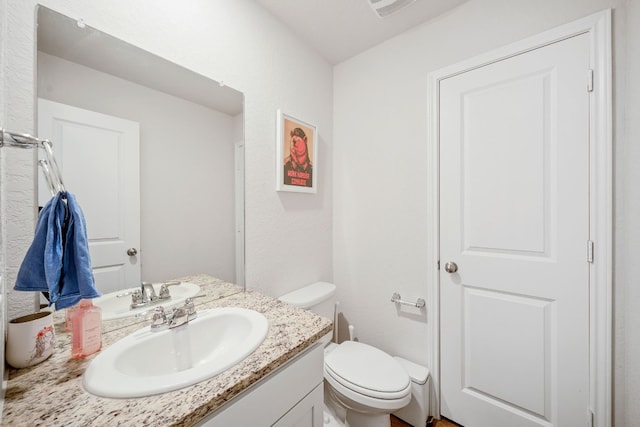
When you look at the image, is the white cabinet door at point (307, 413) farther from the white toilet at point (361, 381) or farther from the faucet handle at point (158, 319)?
the faucet handle at point (158, 319)

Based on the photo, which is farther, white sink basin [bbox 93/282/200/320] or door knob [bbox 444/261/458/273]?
door knob [bbox 444/261/458/273]

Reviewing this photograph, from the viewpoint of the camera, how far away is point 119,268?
0.85 metres

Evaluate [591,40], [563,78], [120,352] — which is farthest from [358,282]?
[591,40]

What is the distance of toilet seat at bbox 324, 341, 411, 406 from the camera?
1125mm

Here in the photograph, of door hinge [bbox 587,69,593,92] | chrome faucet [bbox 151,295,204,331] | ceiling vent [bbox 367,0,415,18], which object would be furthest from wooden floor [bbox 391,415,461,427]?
ceiling vent [bbox 367,0,415,18]

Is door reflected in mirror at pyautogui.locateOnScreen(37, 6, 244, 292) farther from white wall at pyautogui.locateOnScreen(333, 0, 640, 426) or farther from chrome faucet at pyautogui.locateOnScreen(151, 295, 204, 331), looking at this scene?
white wall at pyautogui.locateOnScreen(333, 0, 640, 426)

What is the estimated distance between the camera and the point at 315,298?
1.48 m

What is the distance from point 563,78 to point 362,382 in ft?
5.58

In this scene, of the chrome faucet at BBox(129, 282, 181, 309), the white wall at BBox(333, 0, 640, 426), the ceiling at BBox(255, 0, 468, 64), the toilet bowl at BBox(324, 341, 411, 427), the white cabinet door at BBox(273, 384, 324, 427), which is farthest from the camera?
the ceiling at BBox(255, 0, 468, 64)

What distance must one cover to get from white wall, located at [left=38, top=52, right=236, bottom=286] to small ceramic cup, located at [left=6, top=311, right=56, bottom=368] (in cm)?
29

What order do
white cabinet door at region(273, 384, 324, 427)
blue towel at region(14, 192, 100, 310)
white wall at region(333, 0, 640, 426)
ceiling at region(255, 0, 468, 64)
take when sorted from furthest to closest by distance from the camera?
1. ceiling at region(255, 0, 468, 64)
2. white wall at region(333, 0, 640, 426)
3. white cabinet door at region(273, 384, 324, 427)
4. blue towel at region(14, 192, 100, 310)

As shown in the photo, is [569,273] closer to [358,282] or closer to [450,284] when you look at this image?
[450,284]

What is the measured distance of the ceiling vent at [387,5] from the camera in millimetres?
1221

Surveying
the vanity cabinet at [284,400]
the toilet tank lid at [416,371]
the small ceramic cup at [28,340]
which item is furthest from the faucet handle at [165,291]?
the toilet tank lid at [416,371]
